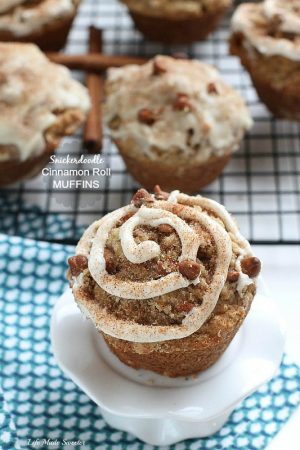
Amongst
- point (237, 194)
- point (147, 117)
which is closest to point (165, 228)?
point (147, 117)

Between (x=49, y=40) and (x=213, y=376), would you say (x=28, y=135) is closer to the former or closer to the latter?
(x=49, y=40)

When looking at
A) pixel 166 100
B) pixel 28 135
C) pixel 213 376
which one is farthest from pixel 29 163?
pixel 213 376

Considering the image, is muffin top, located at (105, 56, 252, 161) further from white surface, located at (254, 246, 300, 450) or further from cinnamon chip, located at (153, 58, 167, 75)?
white surface, located at (254, 246, 300, 450)

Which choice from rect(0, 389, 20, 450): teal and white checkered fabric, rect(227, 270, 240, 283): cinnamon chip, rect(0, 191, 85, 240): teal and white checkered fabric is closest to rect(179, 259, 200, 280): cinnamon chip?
rect(227, 270, 240, 283): cinnamon chip

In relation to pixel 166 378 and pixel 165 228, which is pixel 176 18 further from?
pixel 166 378

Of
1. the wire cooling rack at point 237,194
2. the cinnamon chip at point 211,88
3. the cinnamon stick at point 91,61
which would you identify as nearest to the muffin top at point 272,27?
the cinnamon chip at point 211,88

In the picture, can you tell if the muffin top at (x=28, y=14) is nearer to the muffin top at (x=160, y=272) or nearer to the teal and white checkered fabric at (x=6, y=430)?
the muffin top at (x=160, y=272)
